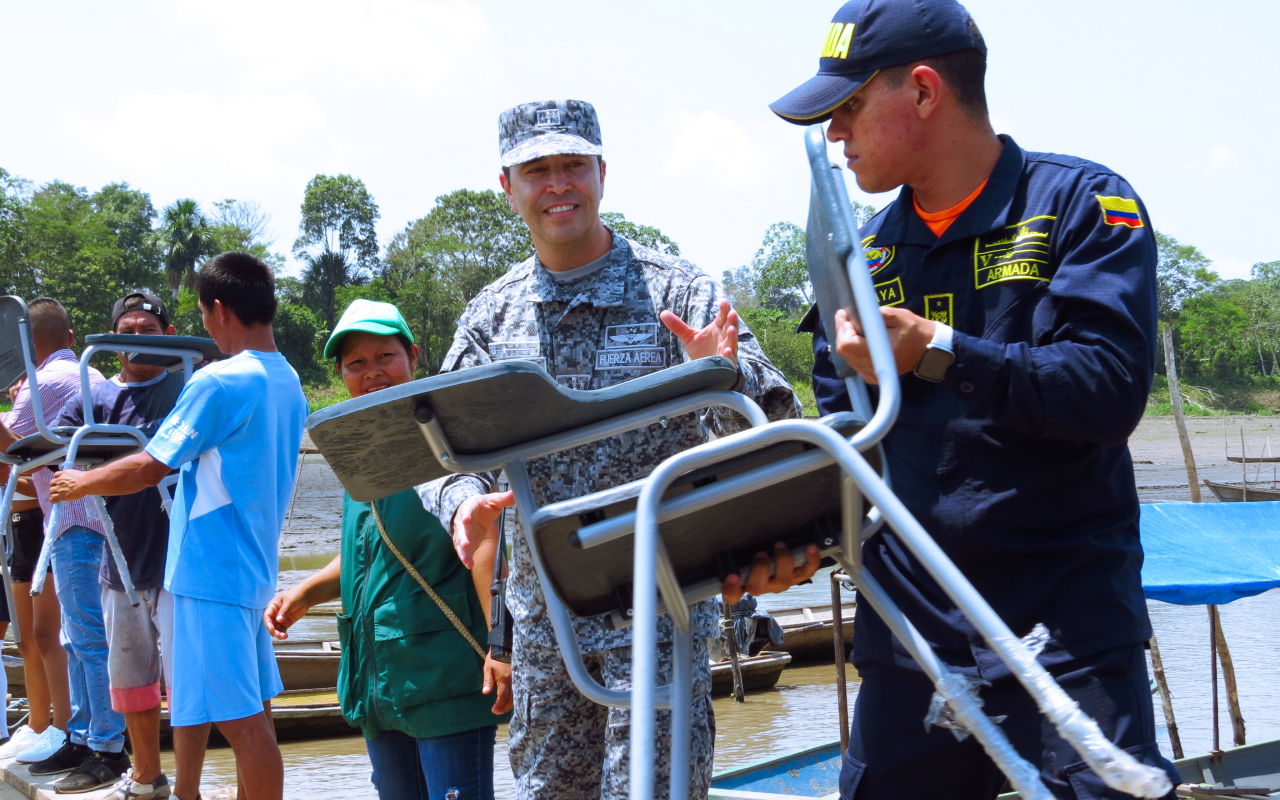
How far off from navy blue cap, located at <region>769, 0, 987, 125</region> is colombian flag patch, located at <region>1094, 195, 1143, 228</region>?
1.18 ft

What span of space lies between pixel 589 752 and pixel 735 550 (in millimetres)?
1314

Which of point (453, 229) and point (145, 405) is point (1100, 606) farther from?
point (453, 229)

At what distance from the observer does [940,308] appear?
78.2 inches

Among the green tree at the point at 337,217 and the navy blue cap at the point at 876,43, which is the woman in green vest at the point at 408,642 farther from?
the green tree at the point at 337,217

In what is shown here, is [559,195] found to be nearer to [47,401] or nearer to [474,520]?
[474,520]

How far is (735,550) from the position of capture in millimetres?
1533

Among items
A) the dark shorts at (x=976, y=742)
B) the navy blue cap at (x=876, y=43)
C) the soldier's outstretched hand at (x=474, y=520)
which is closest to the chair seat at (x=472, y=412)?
the soldier's outstretched hand at (x=474, y=520)

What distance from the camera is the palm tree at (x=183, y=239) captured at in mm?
54781

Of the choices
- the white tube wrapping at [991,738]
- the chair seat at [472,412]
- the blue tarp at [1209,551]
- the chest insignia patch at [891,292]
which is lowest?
the blue tarp at [1209,551]

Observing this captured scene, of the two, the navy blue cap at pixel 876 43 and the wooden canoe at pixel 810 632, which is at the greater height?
the navy blue cap at pixel 876 43

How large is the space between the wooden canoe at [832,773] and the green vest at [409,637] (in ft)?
11.3

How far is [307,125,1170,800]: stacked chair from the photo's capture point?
1.22 m

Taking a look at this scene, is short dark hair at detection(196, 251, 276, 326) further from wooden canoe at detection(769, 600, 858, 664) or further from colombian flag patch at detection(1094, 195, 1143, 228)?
wooden canoe at detection(769, 600, 858, 664)

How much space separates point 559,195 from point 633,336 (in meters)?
0.40
